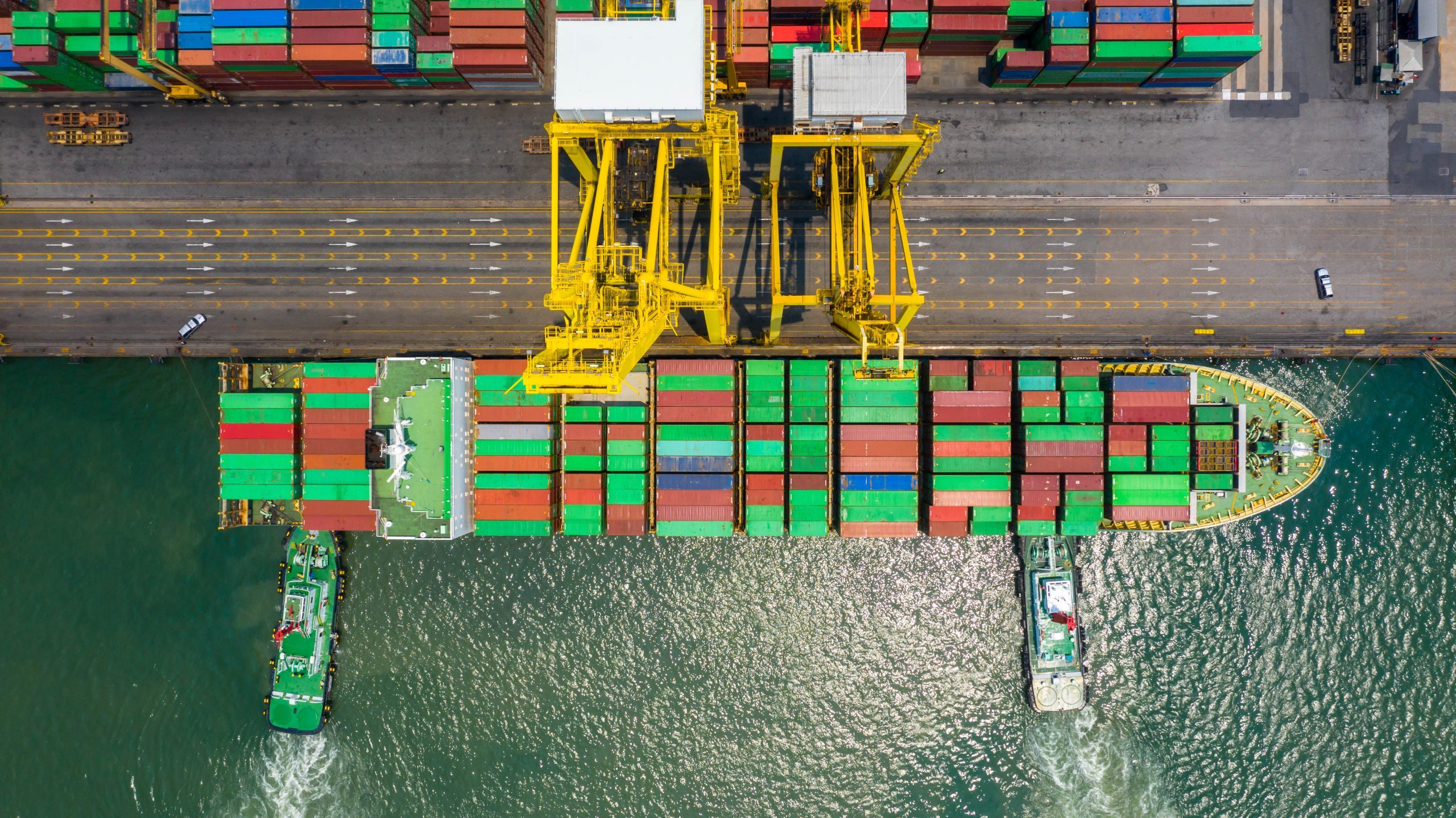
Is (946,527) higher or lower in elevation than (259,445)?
lower

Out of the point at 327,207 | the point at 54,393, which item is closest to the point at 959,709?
the point at 327,207

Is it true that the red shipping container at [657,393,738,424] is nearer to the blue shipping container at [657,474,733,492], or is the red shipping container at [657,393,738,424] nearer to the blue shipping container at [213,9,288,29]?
the blue shipping container at [657,474,733,492]

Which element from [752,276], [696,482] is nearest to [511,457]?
[696,482]

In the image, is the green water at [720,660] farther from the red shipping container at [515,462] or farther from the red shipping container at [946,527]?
the red shipping container at [515,462]

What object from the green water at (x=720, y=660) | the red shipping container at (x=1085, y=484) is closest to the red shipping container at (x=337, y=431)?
the green water at (x=720, y=660)

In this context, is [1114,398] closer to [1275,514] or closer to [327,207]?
[1275,514]

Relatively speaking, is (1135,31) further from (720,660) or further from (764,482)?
(720,660)
